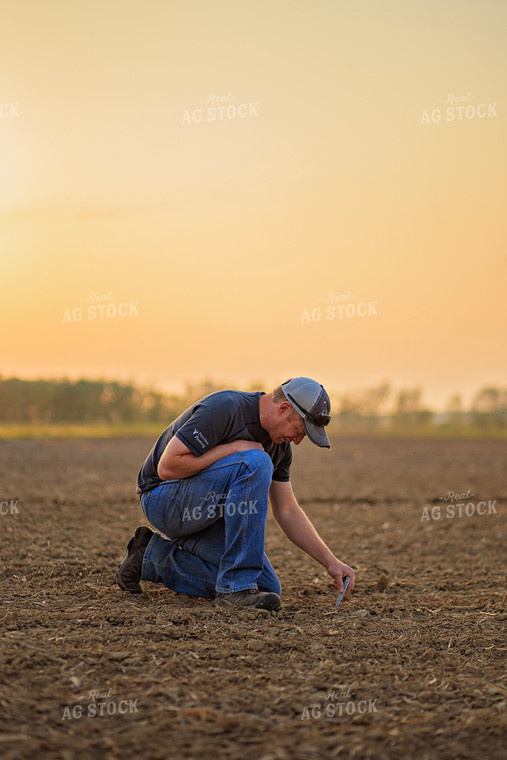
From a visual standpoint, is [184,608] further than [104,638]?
Yes

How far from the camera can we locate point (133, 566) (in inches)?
171

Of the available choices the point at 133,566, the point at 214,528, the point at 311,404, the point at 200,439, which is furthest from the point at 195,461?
the point at 133,566

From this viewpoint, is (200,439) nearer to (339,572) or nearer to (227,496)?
(227,496)

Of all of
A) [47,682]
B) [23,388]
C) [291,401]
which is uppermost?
[23,388]

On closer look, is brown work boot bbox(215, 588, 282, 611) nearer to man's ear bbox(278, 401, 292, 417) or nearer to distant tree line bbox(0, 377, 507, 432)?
man's ear bbox(278, 401, 292, 417)

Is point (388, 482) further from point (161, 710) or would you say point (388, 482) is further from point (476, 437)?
point (476, 437)

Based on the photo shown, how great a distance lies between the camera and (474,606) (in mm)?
4449

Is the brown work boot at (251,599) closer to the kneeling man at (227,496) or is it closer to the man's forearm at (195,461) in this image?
the kneeling man at (227,496)

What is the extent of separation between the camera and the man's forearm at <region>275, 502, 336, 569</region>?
13.9 feet

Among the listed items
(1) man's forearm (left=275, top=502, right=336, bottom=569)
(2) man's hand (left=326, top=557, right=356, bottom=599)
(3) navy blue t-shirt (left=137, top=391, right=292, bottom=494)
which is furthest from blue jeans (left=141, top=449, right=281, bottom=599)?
(2) man's hand (left=326, top=557, right=356, bottom=599)

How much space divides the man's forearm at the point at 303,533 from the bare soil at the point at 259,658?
0.29 meters

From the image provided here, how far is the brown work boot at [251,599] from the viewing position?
3885mm

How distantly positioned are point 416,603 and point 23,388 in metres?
21.7

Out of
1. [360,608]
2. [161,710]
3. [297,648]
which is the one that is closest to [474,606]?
[360,608]
